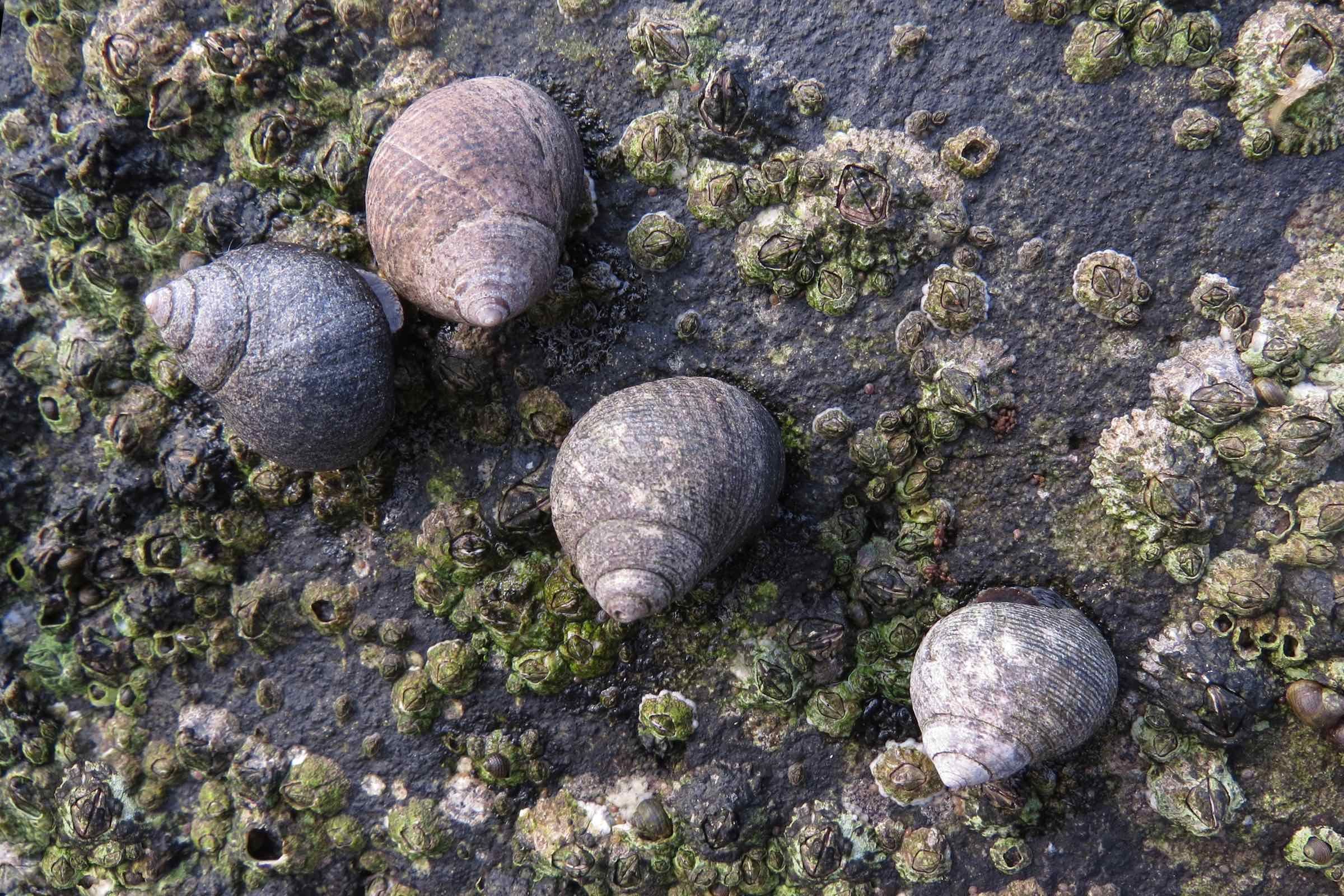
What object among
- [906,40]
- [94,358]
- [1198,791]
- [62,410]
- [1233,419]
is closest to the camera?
[1233,419]

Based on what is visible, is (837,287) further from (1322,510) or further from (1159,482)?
(1322,510)

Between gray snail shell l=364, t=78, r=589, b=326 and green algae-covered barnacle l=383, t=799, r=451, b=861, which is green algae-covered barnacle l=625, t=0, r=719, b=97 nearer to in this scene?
gray snail shell l=364, t=78, r=589, b=326

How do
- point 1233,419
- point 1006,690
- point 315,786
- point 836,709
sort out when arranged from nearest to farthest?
point 1006,690, point 1233,419, point 836,709, point 315,786

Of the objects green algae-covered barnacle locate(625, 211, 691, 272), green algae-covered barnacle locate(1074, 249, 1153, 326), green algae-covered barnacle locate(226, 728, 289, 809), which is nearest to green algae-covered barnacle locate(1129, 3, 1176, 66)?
green algae-covered barnacle locate(1074, 249, 1153, 326)

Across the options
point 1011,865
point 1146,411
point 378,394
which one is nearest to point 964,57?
point 1146,411

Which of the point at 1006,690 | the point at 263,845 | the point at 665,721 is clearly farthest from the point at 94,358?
the point at 1006,690
